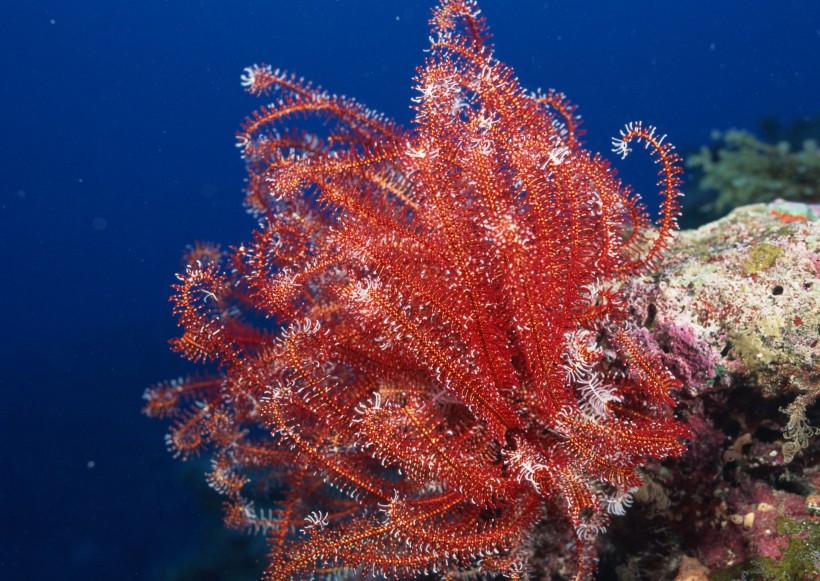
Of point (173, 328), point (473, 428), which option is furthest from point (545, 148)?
point (173, 328)

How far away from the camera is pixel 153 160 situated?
1940 inches

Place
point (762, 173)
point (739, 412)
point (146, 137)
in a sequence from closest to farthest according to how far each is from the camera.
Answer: point (739, 412) < point (762, 173) < point (146, 137)

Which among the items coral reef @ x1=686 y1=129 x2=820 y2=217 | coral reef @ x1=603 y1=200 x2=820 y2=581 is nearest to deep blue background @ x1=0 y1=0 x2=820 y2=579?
coral reef @ x1=603 y1=200 x2=820 y2=581

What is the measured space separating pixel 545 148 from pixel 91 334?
24.7m

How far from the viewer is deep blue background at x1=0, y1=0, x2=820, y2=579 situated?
11.7m

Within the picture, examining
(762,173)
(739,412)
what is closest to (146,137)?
(762,173)

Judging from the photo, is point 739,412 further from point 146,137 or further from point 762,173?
point 146,137

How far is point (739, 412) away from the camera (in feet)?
9.64

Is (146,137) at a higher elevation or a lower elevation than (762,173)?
higher

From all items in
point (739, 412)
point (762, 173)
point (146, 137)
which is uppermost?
point (146, 137)

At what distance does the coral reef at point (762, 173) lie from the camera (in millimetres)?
7379

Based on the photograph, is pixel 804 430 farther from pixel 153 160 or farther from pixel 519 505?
pixel 153 160

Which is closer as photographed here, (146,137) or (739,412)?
(739,412)

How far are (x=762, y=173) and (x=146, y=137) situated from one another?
51.8m
